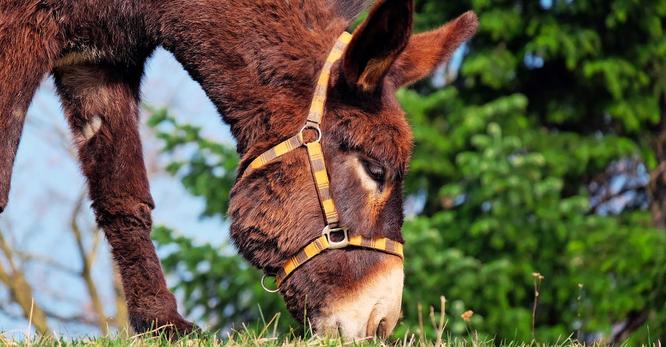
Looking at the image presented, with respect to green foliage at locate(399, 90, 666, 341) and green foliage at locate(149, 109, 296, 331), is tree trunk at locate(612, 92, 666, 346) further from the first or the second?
green foliage at locate(149, 109, 296, 331)

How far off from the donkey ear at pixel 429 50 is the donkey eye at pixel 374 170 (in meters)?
0.56

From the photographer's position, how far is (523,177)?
30.0ft

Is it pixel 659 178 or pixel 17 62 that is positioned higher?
pixel 17 62

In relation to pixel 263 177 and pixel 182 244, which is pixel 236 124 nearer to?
pixel 263 177

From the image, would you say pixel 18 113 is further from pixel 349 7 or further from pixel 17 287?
pixel 17 287

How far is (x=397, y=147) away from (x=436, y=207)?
6.05m

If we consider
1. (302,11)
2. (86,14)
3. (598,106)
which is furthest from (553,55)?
(86,14)

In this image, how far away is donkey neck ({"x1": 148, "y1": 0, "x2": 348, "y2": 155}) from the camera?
4.61 meters

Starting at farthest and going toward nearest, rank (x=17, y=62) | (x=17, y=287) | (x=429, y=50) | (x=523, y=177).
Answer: (x=17, y=287)
(x=523, y=177)
(x=429, y=50)
(x=17, y=62)

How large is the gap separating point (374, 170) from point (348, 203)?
7.2 inches

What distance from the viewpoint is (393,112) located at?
4539 millimetres

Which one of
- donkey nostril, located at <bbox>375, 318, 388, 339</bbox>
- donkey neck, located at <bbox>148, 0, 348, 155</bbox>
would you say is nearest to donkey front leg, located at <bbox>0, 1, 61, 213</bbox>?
donkey neck, located at <bbox>148, 0, 348, 155</bbox>

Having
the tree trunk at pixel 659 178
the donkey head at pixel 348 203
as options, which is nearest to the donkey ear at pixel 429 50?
the donkey head at pixel 348 203

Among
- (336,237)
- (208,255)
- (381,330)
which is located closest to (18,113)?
(336,237)
